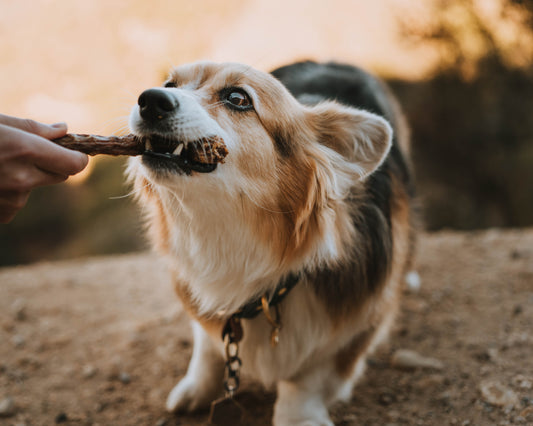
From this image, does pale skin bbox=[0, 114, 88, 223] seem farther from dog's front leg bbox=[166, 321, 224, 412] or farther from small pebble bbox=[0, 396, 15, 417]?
small pebble bbox=[0, 396, 15, 417]

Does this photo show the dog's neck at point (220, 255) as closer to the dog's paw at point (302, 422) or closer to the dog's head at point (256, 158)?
the dog's head at point (256, 158)

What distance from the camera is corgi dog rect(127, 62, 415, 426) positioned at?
1.94m

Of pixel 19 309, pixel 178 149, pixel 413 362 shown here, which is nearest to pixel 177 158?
pixel 178 149

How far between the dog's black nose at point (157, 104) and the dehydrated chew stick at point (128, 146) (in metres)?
0.15

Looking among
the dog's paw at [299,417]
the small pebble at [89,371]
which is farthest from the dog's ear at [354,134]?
the small pebble at [89,371]

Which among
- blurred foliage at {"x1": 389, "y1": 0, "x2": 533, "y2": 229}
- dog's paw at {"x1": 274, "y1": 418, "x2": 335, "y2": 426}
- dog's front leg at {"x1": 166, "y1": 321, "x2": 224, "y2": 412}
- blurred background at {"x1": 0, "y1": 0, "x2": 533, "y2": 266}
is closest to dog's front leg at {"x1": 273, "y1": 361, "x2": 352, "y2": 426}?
dog's paw at {"x1": 274, "y1": 418, "x2": 335, "y2": 426}

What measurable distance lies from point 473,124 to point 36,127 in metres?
7.97

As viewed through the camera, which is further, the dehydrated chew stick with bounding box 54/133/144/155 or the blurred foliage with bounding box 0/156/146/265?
the blurred foliage with bounding box 0/156/146/265

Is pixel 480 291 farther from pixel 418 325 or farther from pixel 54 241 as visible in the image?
pixel 54 241

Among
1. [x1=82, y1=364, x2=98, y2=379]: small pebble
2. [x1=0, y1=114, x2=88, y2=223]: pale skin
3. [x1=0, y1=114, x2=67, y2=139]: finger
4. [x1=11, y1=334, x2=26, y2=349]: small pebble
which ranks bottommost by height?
[x1=82, y1=364, x2=98, y2=379]: small pebble

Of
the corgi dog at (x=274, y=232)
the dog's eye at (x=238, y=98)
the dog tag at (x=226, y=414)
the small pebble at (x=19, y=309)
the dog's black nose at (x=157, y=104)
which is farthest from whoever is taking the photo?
the small pebble at (x=19, y=309)

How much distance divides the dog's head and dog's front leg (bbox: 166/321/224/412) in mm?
610

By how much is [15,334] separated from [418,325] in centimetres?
281

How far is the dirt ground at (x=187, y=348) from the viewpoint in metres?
2.38
